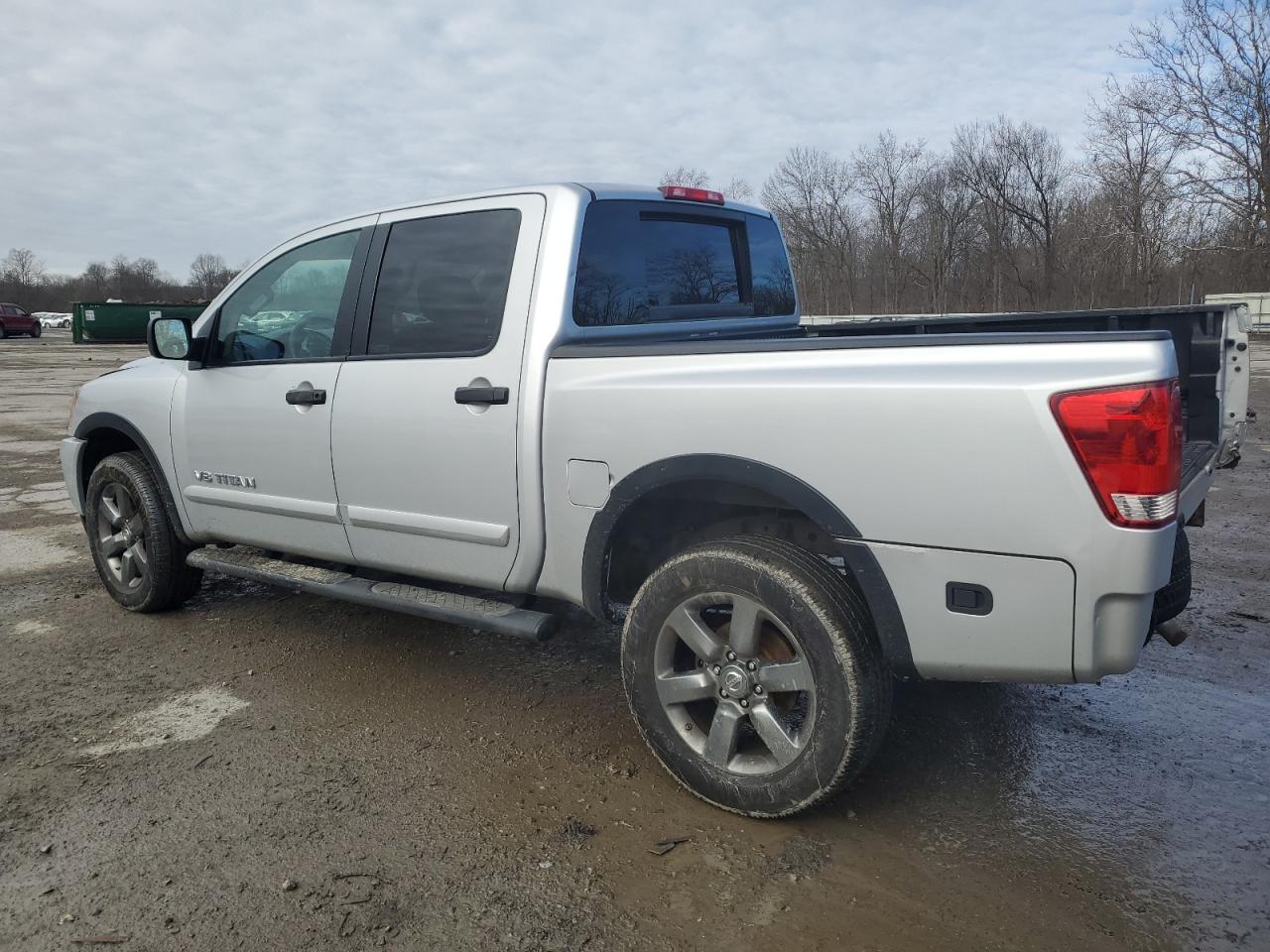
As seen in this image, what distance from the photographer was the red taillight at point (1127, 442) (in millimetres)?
2297

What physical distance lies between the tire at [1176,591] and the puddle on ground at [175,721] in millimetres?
3310

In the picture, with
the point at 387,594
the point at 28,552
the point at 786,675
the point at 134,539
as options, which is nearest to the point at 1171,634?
the point at 786,675

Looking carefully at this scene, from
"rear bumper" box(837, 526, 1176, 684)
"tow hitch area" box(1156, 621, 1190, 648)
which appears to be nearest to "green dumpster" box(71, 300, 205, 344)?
"rear bumper" box(837, 526, 1176, 684)

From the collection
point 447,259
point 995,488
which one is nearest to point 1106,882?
point 995,488

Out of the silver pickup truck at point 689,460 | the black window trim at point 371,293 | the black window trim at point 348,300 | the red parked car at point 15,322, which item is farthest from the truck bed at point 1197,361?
the red parked car at point 15,322

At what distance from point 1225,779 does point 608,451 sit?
2.29m

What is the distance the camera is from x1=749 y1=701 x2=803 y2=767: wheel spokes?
2848mm

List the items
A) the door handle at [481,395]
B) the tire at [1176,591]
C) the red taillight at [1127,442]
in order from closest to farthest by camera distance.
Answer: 1. the red taillight at [1127,442]
2. the tire at [1176,591]
3. the door handle at [481,395]

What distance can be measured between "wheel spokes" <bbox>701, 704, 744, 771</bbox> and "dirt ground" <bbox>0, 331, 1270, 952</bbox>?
0.20 meters

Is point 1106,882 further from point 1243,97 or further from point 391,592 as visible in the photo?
point 1243,97

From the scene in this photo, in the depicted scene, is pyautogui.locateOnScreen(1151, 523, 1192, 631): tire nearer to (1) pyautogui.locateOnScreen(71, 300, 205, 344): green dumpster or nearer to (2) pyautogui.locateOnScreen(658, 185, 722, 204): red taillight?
(2) pyautogui.locateOnScreen(658, 185, 722, 204): red taillight

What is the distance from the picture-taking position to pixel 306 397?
4027 mm

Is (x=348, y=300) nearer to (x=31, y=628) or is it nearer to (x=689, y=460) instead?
(x=689, y=460)

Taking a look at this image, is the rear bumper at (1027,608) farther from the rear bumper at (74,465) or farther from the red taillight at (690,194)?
the rear bumper at (74,465)
